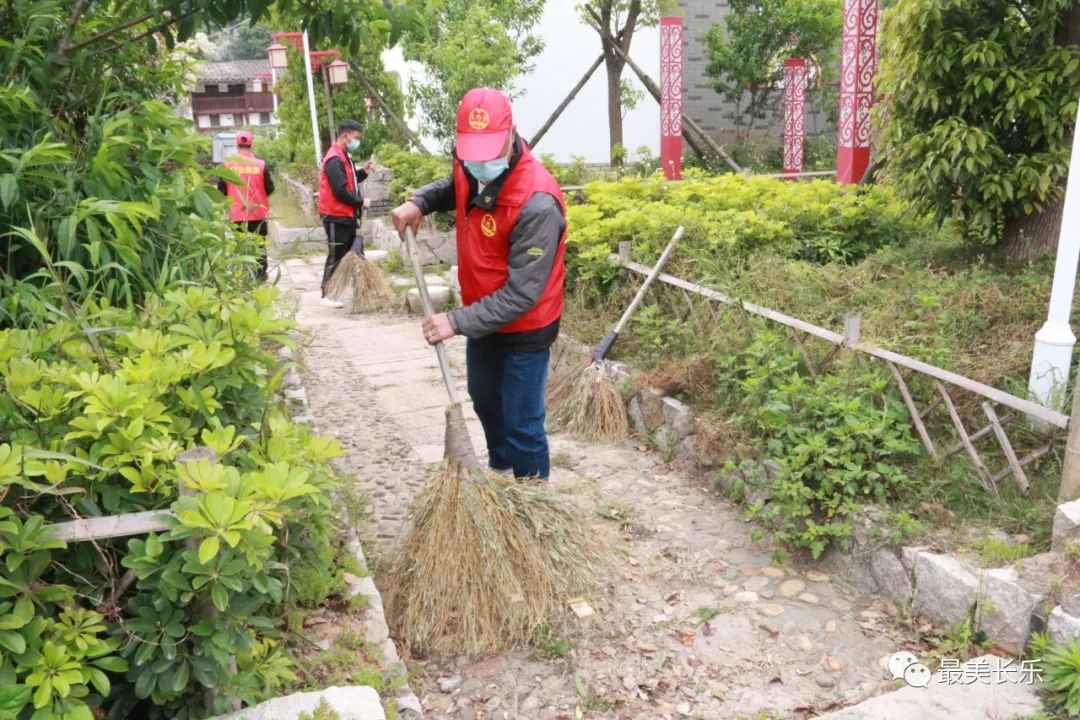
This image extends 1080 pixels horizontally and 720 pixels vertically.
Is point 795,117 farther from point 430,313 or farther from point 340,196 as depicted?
point 430,313

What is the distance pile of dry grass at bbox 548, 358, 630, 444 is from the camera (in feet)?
16.8

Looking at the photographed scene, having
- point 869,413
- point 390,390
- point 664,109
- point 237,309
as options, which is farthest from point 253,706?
point 664,109

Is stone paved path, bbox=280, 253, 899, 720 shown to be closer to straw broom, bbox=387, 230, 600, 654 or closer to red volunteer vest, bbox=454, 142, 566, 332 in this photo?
straw broom, bbox=387, 230, 600, 654

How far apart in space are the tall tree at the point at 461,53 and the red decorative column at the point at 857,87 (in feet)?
14.6

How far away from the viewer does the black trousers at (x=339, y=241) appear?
8.59 m

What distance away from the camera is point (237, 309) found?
2373 mm

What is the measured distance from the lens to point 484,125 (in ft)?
10.7

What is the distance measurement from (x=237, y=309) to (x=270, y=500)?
71cm

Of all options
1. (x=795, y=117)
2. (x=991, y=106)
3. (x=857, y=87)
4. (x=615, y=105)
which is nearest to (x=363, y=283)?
(x=857, y=87)

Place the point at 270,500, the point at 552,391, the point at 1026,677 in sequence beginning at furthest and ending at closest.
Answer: the point at 552,391 < the point at 1026,677 < the point at 270,500

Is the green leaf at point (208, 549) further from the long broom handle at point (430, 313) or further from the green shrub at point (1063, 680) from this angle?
the green shrub at point (1063, 680)

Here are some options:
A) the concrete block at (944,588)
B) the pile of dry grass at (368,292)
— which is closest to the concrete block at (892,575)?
the concrete block at (944,588)

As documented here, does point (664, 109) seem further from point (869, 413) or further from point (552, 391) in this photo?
point (869, 413)

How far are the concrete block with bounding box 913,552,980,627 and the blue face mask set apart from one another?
2.12 metres
